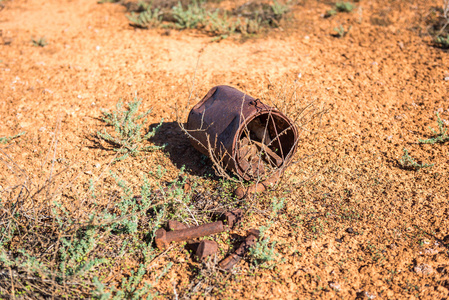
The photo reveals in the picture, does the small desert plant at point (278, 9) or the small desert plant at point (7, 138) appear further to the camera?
the small desert plant at point (278, 9)

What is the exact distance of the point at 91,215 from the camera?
2.75 m

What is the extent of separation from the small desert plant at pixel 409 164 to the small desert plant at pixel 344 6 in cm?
322

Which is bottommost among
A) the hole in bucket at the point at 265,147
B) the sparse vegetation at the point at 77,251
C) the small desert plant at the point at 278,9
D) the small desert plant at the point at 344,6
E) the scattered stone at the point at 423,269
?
the sparse vegetation at the point at 77,251

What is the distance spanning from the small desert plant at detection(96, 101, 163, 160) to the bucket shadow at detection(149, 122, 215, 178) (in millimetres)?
124

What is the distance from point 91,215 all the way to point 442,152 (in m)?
3.42

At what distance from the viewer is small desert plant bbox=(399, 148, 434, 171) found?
3572 mm

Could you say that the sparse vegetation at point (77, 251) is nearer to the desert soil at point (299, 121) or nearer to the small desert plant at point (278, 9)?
the desert soil at point (299, 121)

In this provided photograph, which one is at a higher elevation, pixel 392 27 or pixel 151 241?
pixel 392 27

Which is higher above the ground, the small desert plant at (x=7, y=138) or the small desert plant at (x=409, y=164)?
the small desert plant at (x=409, y=164)

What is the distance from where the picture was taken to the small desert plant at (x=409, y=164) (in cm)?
357

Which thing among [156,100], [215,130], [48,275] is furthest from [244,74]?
[48,275]

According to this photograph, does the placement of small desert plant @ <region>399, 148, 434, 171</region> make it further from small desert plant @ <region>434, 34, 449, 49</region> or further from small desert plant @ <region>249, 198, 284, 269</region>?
small desert plant @ <region>434, 34, 449, 49</region>

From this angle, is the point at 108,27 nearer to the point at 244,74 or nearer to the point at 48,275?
the point at 244,74

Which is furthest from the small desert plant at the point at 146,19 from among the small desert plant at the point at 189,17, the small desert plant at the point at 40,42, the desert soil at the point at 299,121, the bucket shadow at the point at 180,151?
the bucket shadow at the point at 180,151
